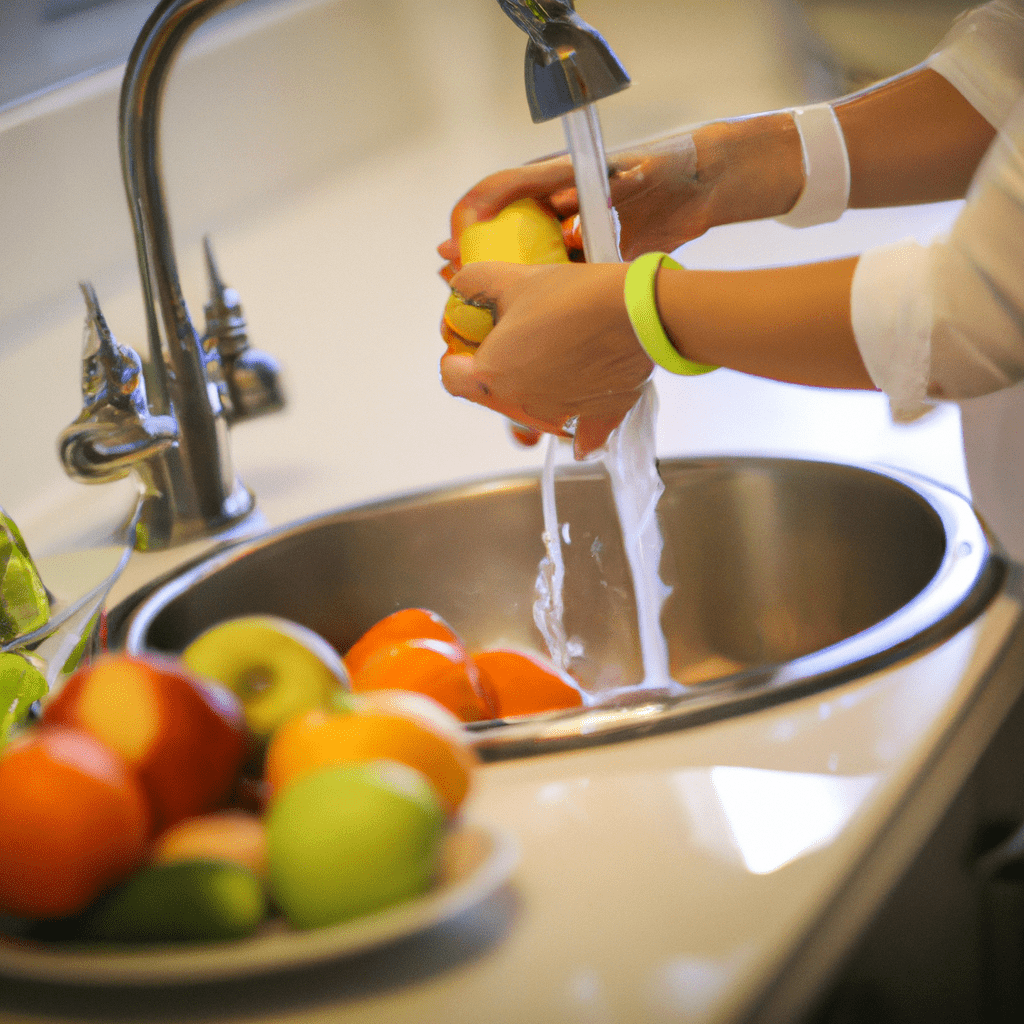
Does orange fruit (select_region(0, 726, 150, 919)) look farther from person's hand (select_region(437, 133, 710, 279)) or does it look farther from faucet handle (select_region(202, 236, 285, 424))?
faucet handle (select_region(202, 236, 285, 424))

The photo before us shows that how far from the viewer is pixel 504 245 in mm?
870

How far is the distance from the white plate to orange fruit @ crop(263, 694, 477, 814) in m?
0.05

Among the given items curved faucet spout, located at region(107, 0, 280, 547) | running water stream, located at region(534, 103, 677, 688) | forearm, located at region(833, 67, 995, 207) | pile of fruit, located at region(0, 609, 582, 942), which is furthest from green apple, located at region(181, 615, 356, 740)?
forearm, located at region(833, 67, 995, 207)

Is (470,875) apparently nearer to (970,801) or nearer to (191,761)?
(191,761)

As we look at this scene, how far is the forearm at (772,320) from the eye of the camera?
2.24 feet

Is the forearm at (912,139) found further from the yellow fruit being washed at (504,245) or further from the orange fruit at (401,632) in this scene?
the orange fruit at (401,632)

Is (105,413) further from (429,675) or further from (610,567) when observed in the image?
(610,567)

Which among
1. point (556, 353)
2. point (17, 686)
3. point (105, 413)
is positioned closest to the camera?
point (17, 686)

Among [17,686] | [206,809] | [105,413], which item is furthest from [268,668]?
[105,413]

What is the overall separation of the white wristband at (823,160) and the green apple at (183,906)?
0.80 m

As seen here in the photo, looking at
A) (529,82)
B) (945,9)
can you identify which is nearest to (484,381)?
(529,82)

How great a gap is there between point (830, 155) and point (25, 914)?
85 centimetres

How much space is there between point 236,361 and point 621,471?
17.8 inches

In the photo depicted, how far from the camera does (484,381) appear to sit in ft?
2.81
